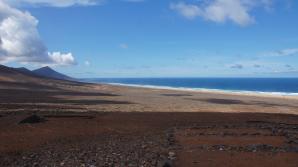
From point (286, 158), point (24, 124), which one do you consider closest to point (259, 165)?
point (286, 158)

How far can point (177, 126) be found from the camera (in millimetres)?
22141

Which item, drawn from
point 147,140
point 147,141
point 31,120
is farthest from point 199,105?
point 147,141

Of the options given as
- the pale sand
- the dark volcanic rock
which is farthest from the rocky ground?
the pale sand

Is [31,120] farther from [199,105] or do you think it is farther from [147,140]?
[199,105]

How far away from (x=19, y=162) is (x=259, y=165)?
7.14 metres

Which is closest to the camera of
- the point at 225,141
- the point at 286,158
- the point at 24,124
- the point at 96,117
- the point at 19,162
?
the point at 19,162

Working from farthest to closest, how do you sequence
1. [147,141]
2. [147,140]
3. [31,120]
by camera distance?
[31,120]
[147,140]
[147,141]

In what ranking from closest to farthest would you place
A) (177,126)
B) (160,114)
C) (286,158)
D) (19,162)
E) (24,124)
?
1. (19,162)
2. (286,158)
3. (24,124)
4. (177,126)
5. (160,114)

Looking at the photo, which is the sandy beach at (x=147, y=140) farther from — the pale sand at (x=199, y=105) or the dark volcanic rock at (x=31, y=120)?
the pale sand at (x=199, y=105)

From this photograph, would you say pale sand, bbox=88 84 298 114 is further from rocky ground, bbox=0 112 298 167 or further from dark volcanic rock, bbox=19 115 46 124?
dark volcanic rock, bbox=19 115 46 124

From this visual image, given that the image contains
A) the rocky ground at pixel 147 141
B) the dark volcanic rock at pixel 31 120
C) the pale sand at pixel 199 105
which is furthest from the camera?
the pale sand at pixel 199 105

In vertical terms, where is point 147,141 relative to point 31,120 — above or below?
below

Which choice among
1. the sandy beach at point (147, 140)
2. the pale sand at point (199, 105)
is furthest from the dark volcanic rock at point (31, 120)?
the pale sand at point (199, 105)

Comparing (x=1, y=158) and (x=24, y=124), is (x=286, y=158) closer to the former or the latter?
(x=1, y=158)
